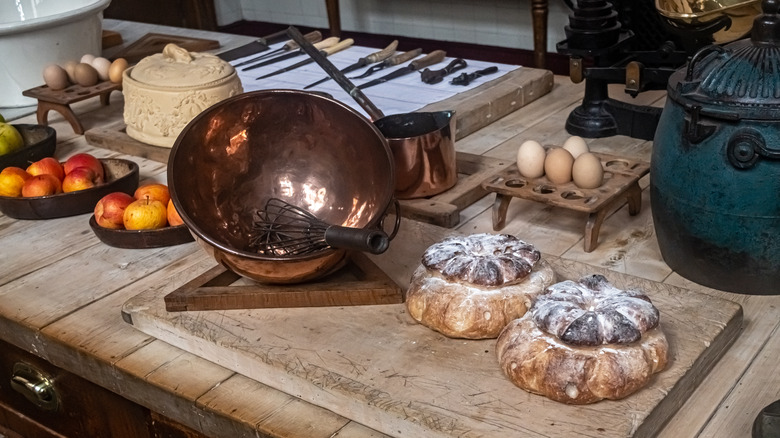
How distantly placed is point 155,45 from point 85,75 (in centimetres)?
56

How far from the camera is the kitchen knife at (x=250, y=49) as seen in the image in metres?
2.38

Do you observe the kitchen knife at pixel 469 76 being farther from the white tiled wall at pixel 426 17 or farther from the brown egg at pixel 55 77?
the white tiled wall at pixel 426 17

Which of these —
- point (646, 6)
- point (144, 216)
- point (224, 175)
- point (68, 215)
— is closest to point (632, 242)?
point (224, 175)

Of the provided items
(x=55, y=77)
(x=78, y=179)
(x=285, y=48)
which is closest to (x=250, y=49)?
(x=285, y=48)

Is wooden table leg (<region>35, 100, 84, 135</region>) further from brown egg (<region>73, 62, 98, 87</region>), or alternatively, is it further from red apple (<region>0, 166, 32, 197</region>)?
red apple (<region>0, 166, 32, 197</region>)

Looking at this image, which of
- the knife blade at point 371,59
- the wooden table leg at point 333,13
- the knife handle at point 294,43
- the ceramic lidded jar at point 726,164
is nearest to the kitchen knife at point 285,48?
the knife handle at point 294,43

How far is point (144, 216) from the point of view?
4.81 feet

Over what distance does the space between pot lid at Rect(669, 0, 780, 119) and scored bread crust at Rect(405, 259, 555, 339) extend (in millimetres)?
293

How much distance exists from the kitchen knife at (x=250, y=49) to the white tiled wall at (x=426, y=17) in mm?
1512

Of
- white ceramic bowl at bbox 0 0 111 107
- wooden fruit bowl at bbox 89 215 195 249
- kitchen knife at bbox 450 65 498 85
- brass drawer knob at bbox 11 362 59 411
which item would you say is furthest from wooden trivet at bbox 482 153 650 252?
white ceramic bowl at bbox 0 0 111 107

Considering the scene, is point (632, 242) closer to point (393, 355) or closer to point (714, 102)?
point (714, 102)

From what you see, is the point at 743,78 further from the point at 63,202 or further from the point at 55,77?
the point at 55,77

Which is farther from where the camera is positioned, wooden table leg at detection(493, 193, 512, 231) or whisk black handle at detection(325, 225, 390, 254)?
wooden table leg at detection(493, 193, 512, 231)

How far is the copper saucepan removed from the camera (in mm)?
1457
